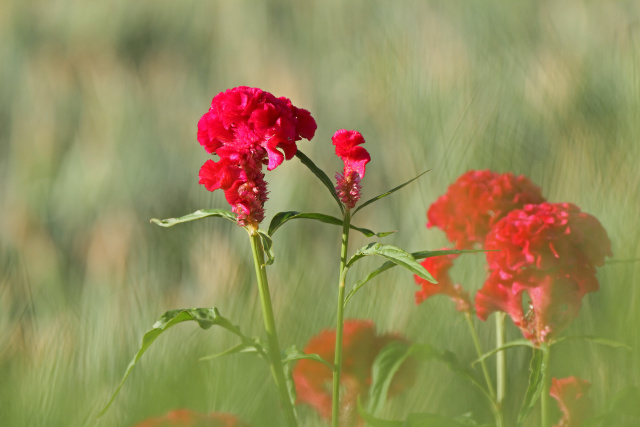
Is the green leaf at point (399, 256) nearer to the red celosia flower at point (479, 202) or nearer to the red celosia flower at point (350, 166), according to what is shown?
the red celosia flower at point (350, 166)

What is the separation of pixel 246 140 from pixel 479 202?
0.23 meters

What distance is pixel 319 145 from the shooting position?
1.09 meters

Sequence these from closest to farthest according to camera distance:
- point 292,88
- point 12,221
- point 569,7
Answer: point 569,7
point 292,88
point 12,221

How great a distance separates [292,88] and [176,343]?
666 millimetres

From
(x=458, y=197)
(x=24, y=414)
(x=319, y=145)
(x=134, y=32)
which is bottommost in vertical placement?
(x=24, y=414)

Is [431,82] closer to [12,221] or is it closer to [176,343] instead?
[176,343]

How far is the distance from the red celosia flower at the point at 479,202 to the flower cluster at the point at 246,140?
0.21m

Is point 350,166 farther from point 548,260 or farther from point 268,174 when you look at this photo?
point 268,174

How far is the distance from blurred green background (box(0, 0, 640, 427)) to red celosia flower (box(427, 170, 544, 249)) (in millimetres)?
56

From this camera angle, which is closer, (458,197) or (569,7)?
(458,197)

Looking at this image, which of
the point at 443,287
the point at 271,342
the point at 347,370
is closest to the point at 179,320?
the point at 271,342

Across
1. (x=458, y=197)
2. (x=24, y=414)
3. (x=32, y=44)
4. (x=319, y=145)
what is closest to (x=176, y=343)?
(x=24, y=414)

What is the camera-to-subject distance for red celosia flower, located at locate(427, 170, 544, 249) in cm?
60

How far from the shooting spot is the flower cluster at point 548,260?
1.67 feet
